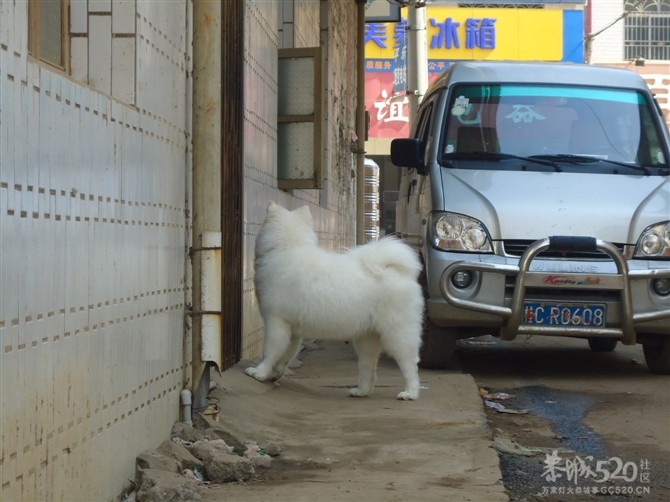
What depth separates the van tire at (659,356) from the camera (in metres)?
9.77

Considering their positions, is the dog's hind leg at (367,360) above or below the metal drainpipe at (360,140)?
below

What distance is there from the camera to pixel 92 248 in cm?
437

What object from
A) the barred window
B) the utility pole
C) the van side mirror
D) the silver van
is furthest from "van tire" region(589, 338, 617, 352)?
the barred window

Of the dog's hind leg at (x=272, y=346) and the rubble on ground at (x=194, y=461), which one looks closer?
the rubble on ground at (x=194, y=461)

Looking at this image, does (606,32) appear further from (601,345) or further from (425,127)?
(425,127)

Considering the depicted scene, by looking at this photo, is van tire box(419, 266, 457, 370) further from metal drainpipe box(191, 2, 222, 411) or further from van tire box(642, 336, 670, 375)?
metal drainpipe box(191, 2, 222, 411)

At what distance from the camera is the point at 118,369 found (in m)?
4.79

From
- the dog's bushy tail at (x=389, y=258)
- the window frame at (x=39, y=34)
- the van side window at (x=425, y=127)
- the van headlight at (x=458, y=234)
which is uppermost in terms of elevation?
the van side window at (x=425, y=127)

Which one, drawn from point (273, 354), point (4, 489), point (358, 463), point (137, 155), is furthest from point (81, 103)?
point (273, 354)

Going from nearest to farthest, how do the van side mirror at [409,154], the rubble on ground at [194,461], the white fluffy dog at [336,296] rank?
the rubble on ground at [194,461] < the white fluffy dog at [336,296] < the van side mirror at [409,154]

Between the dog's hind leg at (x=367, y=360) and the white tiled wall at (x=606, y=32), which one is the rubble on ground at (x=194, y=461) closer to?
the dog's hind leg at (x=367, y=360)

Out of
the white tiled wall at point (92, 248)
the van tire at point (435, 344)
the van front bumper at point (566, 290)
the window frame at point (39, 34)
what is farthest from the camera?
the van tire at point (435, 344)

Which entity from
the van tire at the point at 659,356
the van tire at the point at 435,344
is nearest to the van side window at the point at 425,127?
the van tire at the point at 435,344

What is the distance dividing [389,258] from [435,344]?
7.28 ft
